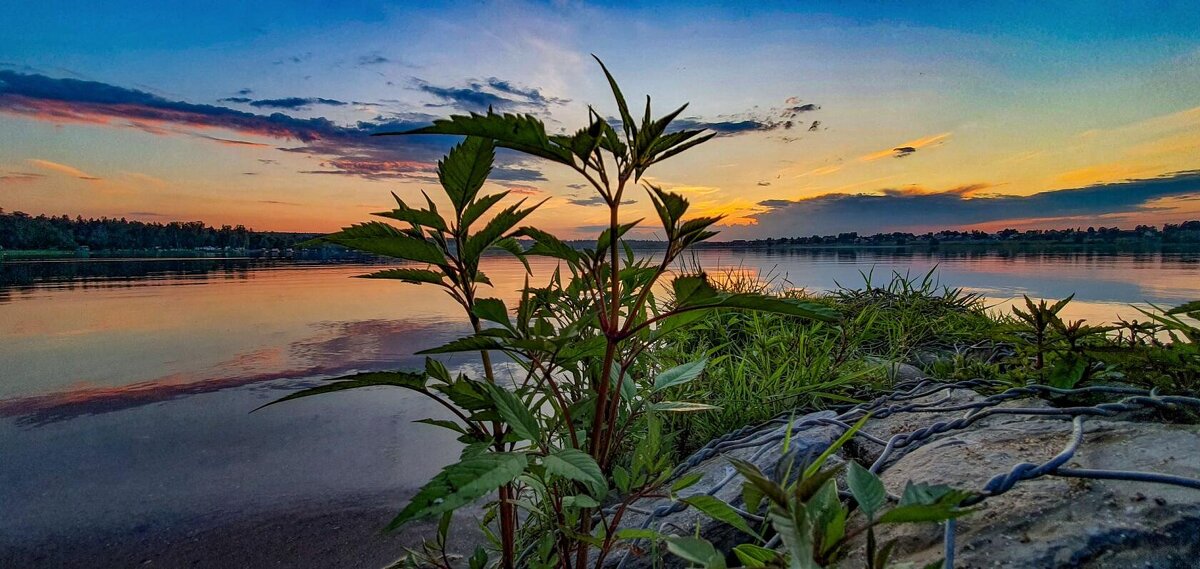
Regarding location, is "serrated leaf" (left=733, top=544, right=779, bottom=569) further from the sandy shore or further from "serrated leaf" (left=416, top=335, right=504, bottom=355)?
the sandy shore

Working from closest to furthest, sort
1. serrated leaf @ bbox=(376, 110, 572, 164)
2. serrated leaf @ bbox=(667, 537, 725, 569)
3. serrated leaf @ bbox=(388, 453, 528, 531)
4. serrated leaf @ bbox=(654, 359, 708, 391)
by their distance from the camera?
serrated leaf @ bbox=(388, 453, 528, 531), serrated leaf @ bbox=(376, 110, 572, 164), serrated leaf @ bbox=(667, 537, 725, 569), serrated leaf @ bbox=(654, 359, 708, 391)

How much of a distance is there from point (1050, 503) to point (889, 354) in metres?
2.41

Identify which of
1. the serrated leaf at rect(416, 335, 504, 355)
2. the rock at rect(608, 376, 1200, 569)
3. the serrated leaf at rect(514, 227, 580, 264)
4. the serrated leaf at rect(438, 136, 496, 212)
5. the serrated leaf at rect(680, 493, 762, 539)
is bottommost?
the rock at rect(608, 376, 1200, 569)

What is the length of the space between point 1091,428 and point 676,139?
1468 millimetres

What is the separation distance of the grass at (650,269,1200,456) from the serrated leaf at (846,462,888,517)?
3.77 feet

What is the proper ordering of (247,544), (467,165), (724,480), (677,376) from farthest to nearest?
(247,544) → (724,480) → (677,376) → (467,165)

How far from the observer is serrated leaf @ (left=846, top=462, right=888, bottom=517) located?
0.67 meters

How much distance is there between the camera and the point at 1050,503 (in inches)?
38.6

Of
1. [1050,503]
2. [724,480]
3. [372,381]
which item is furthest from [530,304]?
[1050,503]

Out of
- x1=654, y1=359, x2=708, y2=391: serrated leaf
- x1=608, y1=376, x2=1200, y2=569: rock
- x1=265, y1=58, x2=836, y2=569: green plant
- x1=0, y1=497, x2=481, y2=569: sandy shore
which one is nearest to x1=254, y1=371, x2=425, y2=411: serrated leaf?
x1=265, y1=58, x2=836, y2=569: green plant

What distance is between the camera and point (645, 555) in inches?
56.4

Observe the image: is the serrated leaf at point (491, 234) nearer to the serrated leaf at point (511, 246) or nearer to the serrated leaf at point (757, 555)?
the serrated leaf at point (511, 246)

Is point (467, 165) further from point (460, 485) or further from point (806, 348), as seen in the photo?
point (806, 348)

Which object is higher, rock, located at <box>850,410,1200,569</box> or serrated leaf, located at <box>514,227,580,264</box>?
serrated leaf, located at <box>514,227,580,264</box>
